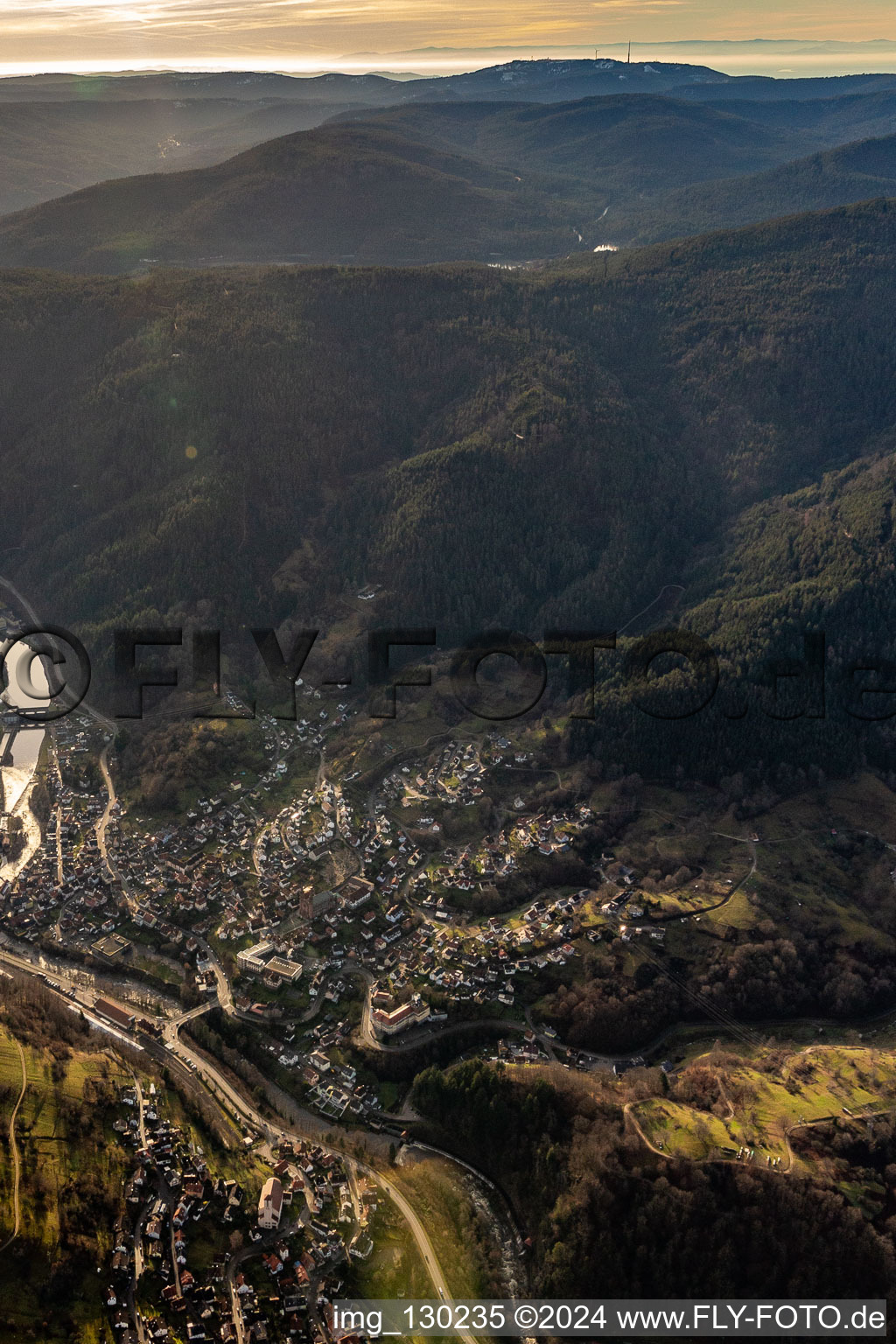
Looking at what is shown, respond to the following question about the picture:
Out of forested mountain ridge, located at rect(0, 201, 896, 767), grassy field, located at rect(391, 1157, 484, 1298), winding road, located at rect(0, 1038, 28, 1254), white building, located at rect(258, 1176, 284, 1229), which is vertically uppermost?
forested mountain ridge, located at rect(0, 201, 896, 767)

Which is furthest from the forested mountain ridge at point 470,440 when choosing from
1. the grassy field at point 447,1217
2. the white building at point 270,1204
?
the white building at point 270,1204

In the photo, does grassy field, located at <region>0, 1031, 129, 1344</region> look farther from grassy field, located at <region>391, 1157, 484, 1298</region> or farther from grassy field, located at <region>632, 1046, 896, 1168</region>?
grassy field, located at <region>632, 1046, 896, 1168</region>

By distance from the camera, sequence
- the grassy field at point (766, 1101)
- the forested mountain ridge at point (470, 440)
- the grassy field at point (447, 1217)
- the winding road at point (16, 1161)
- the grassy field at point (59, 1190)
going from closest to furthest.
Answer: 1. the grassy field at point (59, 1190)
2. the winding road at point (16, 1161)
3. the grassy field at point (447, 1217)
4. the grassy field at point (766, 1101)
5. the forested mountain ridge at point (470, 440)

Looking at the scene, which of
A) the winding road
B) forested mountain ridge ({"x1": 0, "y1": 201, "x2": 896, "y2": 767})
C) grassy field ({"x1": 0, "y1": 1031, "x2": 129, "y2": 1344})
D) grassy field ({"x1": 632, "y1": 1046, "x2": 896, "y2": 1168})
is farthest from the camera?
forested mountain ridge ({"x1": 0, "y1": 201, "x2": 896, "y2": 767})

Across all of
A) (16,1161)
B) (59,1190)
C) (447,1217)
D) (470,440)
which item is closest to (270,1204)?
(447,1217)

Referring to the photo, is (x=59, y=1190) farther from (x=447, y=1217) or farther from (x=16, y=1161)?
(x=447, y=1217)

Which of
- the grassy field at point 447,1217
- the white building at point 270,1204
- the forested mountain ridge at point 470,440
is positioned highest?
the forested mountain ridge at point 470,440

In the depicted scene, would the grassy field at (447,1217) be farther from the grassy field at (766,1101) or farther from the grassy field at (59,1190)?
the grassy field at (59,1190)

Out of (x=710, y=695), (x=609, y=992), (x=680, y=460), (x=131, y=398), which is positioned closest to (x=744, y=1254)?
(x=609, y=992)

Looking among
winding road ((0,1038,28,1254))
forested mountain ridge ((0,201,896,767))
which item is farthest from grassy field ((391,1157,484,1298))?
forested mountain ridge ((0,201,896,767))

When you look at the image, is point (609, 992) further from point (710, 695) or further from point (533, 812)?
point (710, 695)
